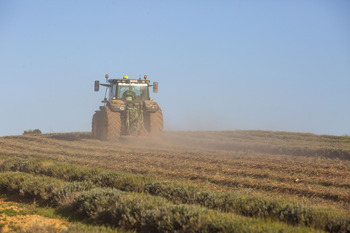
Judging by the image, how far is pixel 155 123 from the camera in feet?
75.6

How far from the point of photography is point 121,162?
14219mm

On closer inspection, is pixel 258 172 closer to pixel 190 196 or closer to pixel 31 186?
pixel 190 196

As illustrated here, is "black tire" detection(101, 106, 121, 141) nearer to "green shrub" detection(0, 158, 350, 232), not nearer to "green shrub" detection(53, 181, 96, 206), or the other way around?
"green shrub" detection(0, 158, 350, 232)

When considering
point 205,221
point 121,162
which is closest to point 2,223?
point 205,221

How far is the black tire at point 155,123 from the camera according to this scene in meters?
22.9

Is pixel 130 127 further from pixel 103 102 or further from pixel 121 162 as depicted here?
pixel 121 162

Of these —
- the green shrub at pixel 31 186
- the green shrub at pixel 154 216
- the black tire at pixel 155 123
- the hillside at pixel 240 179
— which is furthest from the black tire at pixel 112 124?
the green shrub at pixel 154 216

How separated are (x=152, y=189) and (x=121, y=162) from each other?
18.0 ft

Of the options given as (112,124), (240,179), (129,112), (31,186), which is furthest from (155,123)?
(31,186)

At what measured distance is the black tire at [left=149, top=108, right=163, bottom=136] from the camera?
22.9 m

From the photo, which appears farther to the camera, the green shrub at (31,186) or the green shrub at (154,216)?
the green shrub at (31,186)

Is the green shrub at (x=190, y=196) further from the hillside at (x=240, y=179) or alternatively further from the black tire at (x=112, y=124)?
the black tire at (x=112, y=124)

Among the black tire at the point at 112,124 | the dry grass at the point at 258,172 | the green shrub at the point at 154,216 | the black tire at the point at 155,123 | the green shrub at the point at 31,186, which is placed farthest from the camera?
the black tire at the point at 155,123

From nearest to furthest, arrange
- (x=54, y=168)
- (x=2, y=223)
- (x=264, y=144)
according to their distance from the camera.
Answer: (x=2, y=223), (x=54, y=168), (x=264, y=144)
